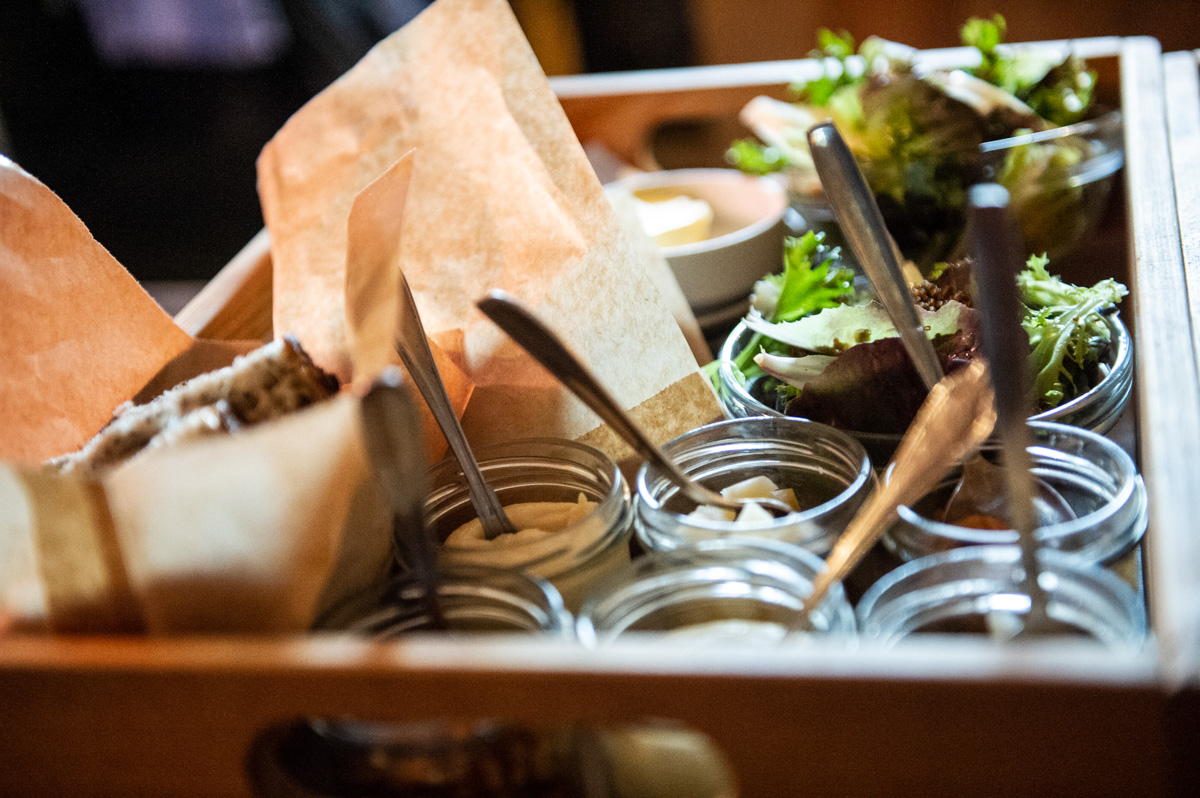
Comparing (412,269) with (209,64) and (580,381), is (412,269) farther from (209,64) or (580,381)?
(209,64)

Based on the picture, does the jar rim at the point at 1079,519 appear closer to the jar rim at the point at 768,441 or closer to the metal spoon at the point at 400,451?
the jar rim at the point at 768,441

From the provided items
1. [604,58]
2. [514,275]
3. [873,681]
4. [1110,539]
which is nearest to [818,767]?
[873,681]

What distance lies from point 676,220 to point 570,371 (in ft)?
1.61

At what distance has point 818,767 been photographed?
1.21 feet

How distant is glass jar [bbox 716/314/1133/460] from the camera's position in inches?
22.5

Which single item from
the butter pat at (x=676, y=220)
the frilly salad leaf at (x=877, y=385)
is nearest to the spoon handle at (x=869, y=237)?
the frilly salad leaf at (x=877, y=385)

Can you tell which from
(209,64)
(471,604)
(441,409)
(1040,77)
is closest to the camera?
(471,604)

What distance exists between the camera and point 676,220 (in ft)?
3.19

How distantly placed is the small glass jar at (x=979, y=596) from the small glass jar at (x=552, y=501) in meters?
0.15

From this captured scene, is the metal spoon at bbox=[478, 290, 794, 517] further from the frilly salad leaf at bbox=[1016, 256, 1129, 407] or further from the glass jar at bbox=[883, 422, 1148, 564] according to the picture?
Answer: the frilly salad leaf at bbox=[1016, 256, 1129, 407]

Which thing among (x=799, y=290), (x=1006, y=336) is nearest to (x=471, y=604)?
(x=1006, y=336)

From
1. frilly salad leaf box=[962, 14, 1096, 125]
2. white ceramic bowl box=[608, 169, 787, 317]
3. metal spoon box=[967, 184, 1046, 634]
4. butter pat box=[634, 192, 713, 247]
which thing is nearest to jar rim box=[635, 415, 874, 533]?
metal spoon box=[967, 184, 1046, 634]

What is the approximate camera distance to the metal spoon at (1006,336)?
15.1 inches

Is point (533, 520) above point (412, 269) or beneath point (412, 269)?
beneath
